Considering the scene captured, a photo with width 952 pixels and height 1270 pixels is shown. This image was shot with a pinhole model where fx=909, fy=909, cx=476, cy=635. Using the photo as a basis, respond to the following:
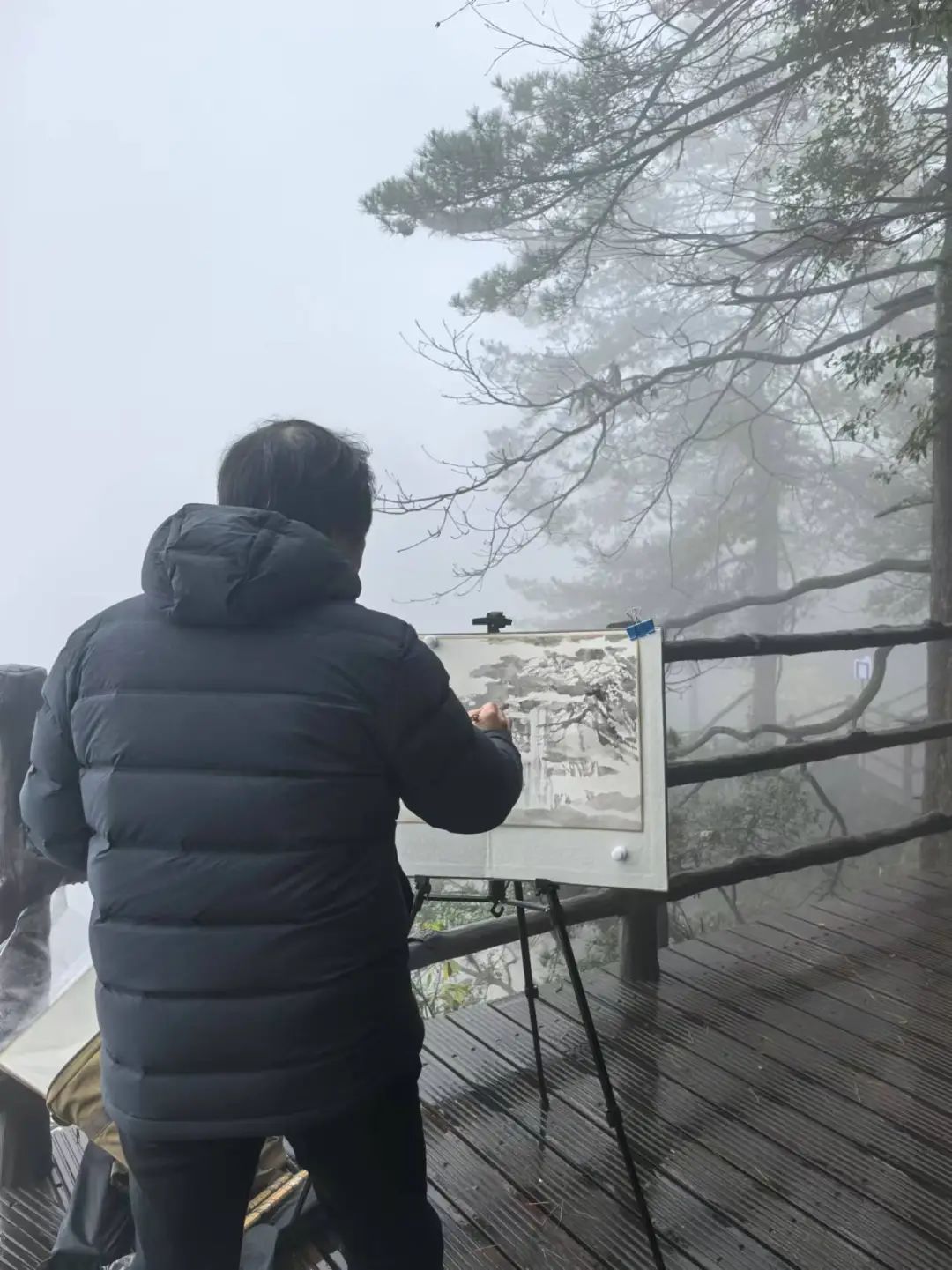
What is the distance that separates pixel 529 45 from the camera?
5.79 meters

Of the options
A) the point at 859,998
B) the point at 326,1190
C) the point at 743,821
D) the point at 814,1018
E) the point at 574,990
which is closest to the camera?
the point at 326,1190

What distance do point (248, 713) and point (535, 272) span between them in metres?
5.38

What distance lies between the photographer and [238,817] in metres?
0.90

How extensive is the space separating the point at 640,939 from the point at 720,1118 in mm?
614

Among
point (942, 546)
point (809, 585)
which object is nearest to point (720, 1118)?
point (942, 546)

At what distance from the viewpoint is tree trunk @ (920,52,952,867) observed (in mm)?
4410

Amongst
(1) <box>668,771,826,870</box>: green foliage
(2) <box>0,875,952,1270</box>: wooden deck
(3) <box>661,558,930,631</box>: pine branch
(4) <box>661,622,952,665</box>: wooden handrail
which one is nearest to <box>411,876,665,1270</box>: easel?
(2) <box>0,875,952,1270</box>: wooden deck

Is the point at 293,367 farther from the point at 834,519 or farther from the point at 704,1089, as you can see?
the point at 704,1089

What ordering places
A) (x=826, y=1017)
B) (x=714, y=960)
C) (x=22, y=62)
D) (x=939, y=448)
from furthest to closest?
(x=22, y=62)
(x=939, y=448)
(x=714, y=960)
(x=826, y=1017)

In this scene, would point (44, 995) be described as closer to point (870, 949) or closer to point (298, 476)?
Answer: point (298, 476)

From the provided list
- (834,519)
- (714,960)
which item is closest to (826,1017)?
(714,960)

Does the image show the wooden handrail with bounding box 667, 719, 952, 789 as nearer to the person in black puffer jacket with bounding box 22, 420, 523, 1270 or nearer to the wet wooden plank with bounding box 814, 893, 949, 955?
the wet wooden plank with bounding box 814, 893, 949, 955

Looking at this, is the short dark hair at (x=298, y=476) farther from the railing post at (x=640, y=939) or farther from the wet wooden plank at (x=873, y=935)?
the wet wooden plank at (x=873, y=935)

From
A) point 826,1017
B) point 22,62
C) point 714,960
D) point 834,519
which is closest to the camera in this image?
point 826,1017
